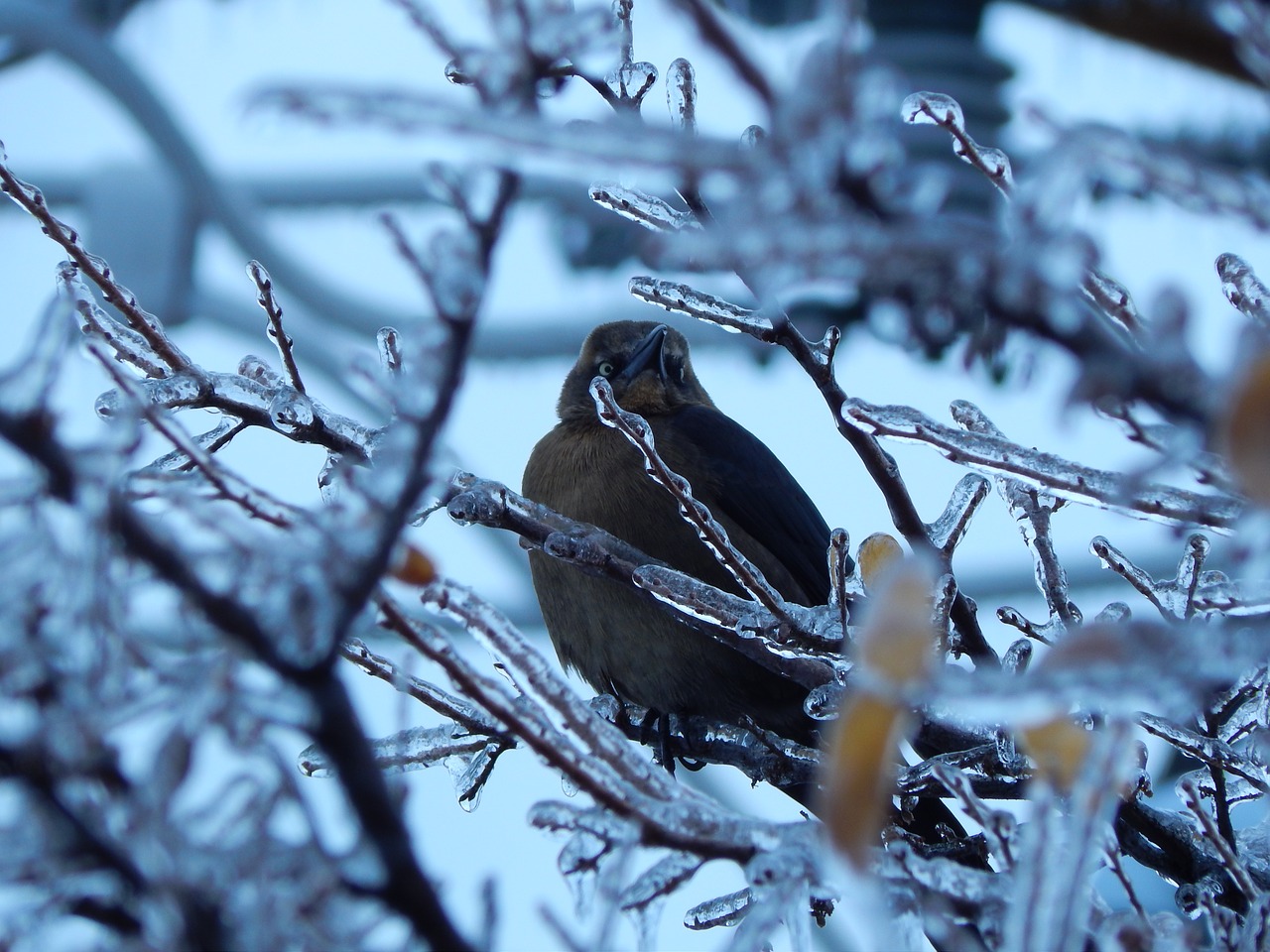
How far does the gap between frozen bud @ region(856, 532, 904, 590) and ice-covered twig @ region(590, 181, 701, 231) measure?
1.64 ft

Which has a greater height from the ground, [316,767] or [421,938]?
[316,767]

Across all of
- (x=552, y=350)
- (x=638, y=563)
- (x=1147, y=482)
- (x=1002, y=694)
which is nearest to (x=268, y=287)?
(x=638, y=563)

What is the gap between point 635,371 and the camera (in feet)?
11.3

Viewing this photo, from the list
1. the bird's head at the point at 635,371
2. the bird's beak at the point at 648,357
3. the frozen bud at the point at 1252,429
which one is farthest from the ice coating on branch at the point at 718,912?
the bird's beak at the point at 648,357

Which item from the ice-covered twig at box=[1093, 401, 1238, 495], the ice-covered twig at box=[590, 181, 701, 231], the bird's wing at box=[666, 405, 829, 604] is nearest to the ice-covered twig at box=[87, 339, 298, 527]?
the ice-covered twig at box=[1093, 401, 1238, 495]

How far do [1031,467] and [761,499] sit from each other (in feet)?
6.11

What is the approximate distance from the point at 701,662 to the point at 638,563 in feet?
3.05

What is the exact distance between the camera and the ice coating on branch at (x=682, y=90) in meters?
1.74

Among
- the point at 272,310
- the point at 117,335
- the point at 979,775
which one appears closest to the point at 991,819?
the point at 979,775

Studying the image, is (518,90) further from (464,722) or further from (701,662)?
(701,662)

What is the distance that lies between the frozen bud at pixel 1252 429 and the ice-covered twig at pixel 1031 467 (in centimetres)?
50

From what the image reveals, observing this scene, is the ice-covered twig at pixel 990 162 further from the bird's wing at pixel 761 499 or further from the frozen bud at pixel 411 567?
the bird's wing at pixel 761 499

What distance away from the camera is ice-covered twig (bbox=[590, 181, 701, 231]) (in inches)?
71.9

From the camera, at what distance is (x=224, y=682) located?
2.41 feet
